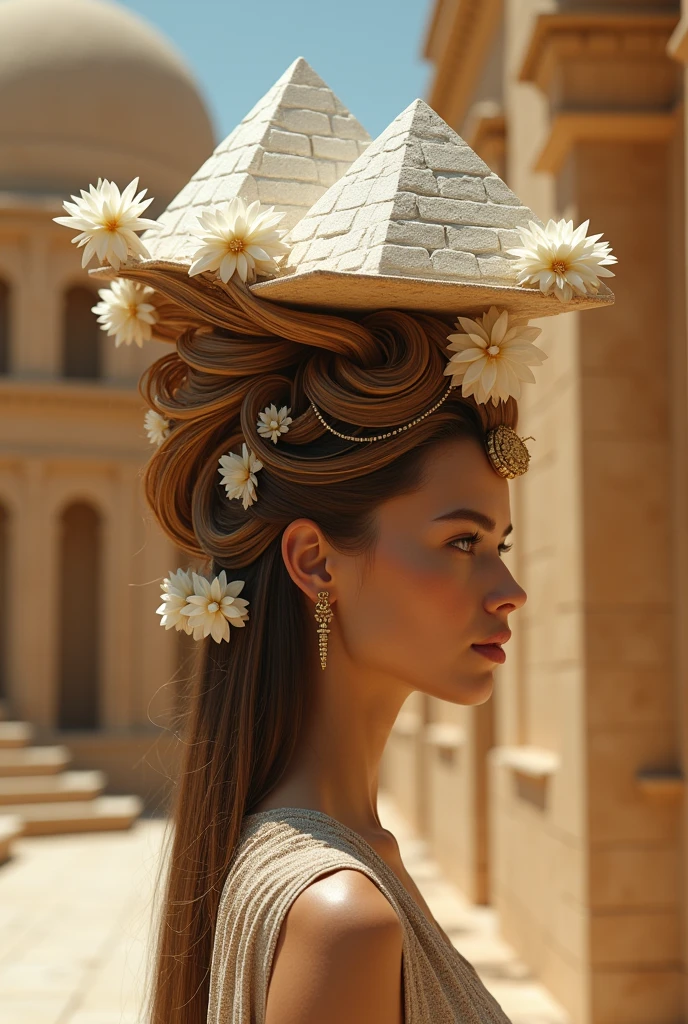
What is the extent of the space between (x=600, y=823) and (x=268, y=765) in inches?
193

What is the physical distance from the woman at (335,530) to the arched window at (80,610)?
19644 millimetres

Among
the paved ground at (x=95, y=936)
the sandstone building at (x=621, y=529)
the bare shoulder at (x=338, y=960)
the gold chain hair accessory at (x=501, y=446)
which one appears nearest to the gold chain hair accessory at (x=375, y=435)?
the gold chain hair accessory at (x=501, y=446)

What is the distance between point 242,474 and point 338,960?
800 mm

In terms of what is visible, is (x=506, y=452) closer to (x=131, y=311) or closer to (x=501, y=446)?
(x=501, y=446)

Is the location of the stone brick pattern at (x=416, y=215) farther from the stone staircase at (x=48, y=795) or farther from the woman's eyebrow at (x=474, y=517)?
the stone staircase at (x=48, y=795)

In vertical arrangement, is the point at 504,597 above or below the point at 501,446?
below

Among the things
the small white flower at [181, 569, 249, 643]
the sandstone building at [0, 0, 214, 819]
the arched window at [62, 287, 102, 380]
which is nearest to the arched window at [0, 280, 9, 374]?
the sandstone building at [0, 0, 214, 819]

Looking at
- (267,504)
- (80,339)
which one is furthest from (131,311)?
(80,339)

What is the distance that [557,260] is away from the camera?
1.83 metres

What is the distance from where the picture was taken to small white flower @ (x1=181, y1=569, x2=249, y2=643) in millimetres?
2010

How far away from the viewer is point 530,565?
8.20 meters

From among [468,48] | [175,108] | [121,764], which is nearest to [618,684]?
[468,48]

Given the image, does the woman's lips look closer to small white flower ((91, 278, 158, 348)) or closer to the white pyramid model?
the white pyramid model

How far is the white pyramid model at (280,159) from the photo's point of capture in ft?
7.00
